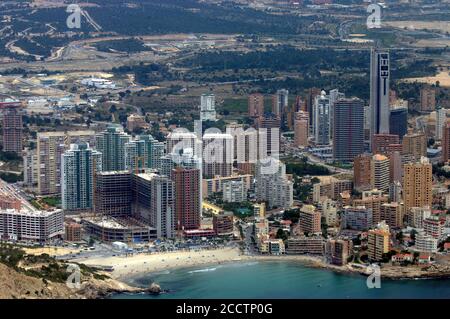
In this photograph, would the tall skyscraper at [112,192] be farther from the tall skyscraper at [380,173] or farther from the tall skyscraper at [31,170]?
the tall skyscraper at [380,173]

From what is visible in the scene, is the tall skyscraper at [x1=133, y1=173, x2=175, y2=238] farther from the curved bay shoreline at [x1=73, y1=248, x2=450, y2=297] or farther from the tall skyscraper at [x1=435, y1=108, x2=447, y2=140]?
the tall skyscraper at [x1=435, y1=108, x2=447, y2=140]

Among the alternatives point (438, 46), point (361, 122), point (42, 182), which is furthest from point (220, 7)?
point (42, 182)

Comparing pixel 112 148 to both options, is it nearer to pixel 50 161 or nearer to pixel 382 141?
pixel 50 161

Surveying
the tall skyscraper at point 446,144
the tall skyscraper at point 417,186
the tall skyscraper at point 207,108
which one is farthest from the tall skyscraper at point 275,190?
the tall skyscraper at point 207,108

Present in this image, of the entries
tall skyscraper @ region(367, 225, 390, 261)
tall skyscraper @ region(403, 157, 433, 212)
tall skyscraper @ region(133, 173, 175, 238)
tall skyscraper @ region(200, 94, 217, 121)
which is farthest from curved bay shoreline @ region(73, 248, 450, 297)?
tall skyscraper @ region(200, 94, 217, 121)

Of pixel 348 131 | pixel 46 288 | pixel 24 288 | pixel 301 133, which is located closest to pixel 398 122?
pixel 348 131
